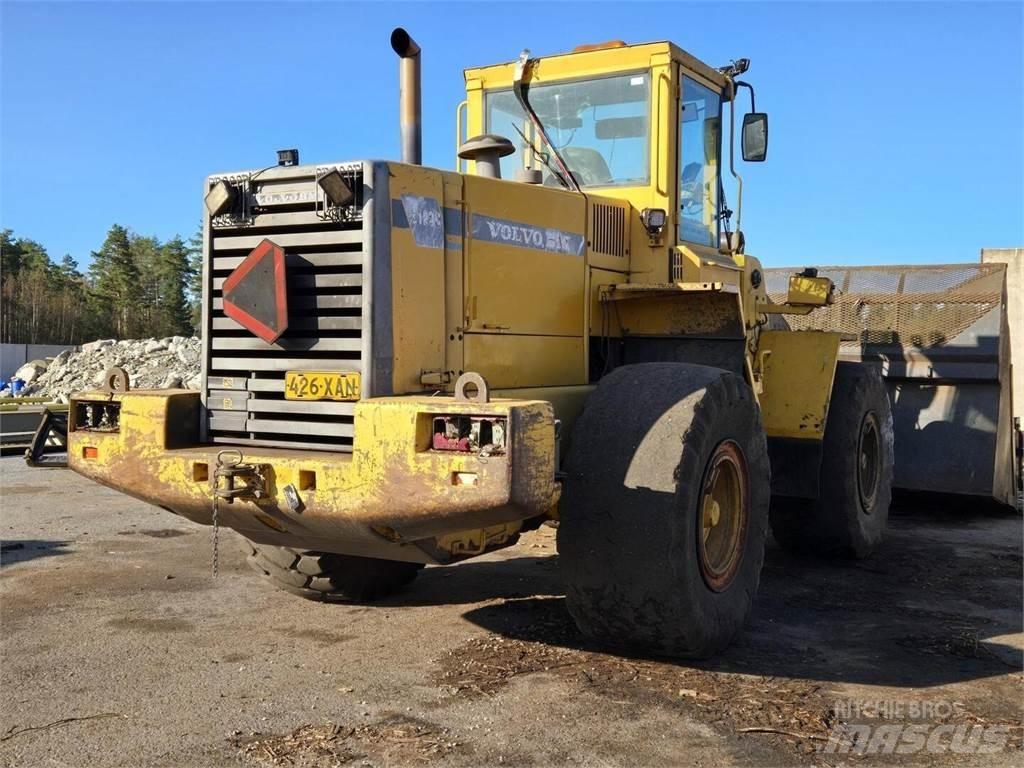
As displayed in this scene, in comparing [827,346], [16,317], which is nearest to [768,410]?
[827,346]

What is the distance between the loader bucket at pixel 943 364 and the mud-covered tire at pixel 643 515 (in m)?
4.89

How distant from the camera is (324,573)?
5711 millimetres

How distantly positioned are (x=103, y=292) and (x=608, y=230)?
202 ft

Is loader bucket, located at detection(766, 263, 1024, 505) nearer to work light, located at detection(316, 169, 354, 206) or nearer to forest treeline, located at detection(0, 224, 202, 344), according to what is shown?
work light, located at detection(316, 169, 354, 206)

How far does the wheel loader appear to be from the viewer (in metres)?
4.16

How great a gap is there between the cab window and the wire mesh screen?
3583 millimetres

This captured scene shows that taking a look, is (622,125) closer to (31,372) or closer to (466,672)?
(466,672)

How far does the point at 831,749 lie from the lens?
3727mm

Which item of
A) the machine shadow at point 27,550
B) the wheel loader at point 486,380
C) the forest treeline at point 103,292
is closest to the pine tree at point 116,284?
the forest treeline at point 103,292

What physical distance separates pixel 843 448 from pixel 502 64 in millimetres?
3621

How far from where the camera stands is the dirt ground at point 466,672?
12.3ft

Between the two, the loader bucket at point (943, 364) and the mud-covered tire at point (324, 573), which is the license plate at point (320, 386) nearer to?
the mud-covered tire at point (324, 573)

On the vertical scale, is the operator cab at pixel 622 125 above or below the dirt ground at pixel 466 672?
above

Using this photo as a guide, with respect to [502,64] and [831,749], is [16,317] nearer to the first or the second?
[502,64]
